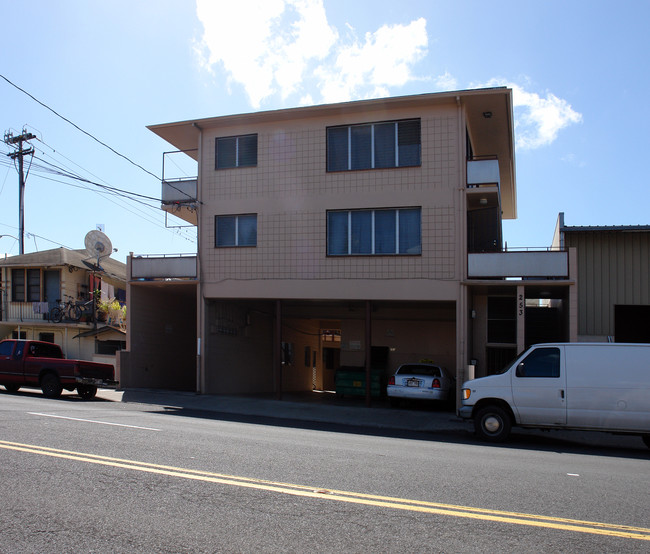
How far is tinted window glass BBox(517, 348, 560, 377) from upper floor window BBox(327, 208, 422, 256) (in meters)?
6.69

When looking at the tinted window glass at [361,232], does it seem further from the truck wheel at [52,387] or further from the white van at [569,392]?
the truck wheel at [52,387]

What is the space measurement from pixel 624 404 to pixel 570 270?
6.29 meters

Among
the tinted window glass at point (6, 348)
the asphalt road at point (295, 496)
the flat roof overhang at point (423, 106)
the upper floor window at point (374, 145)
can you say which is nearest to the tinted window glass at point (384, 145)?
the upper floor window at point (374, 145)

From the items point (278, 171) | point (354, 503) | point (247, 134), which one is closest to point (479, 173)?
point (278, 171)

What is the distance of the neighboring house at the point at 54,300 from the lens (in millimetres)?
25719

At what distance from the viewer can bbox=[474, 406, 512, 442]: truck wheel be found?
12.3 m

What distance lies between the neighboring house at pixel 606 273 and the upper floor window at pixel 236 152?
10433 millimetres

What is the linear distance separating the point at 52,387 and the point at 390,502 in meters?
14.7

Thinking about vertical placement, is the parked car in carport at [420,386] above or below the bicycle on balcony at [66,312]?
below

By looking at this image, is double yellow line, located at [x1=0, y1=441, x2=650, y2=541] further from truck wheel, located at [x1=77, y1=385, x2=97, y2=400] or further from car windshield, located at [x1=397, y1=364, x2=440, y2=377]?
car windshield, located at [x1=397, y1=364, x2=440, y2=377]

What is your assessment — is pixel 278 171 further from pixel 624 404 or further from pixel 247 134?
pixel 624 404

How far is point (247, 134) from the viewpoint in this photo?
67.3 feet

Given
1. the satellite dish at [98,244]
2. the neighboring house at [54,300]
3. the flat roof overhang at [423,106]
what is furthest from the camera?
the neighboring house at [54,300]

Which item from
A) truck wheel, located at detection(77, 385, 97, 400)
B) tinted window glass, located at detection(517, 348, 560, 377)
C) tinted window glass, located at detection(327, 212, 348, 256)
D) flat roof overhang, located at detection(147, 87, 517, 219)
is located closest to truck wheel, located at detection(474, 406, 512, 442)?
tinted window glass, located at detection(517, 348, 560, 377)
